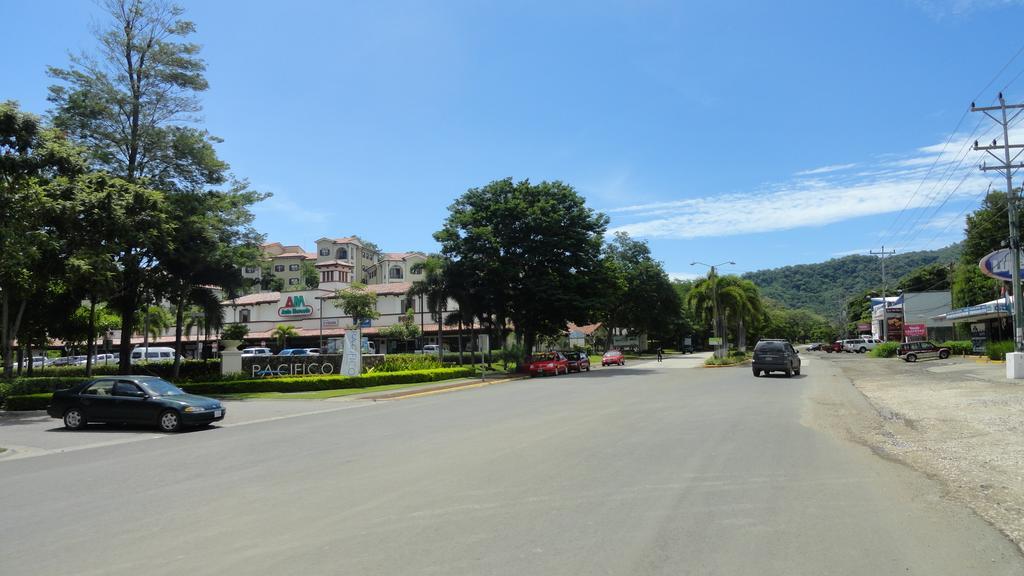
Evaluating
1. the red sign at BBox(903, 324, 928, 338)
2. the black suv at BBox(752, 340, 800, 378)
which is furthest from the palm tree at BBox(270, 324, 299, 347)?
the red sign at BBox(903, 324, 928, 338)

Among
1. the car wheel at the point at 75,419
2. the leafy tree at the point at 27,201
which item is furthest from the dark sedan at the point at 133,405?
the leafy tree at the point at 27,201

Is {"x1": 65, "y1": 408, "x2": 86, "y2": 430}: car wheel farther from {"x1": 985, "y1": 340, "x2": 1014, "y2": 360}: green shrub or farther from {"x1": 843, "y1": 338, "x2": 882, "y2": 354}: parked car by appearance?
{"x1": 843, "y1": 338, "x2": 882, "y2": 354}: parked car

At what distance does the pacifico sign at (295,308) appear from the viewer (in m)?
71.3

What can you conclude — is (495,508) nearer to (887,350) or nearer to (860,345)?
(887,350)

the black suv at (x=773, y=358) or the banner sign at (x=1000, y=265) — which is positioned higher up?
the banner sign at (x=1000, y=265)

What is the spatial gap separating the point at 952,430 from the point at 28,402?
28.3 meters

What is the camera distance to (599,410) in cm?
1775

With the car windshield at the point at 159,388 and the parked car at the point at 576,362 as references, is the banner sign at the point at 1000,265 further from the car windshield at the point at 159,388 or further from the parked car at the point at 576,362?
the car windshield at the point at 159,388

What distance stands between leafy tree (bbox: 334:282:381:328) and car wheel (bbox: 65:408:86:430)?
47.5m

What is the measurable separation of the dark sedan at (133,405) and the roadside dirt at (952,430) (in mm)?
14793

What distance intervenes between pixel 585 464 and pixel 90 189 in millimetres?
23822

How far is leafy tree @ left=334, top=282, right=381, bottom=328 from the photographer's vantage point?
6544 centimetres

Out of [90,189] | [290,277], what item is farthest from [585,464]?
[290,277]

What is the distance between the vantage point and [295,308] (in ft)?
235
